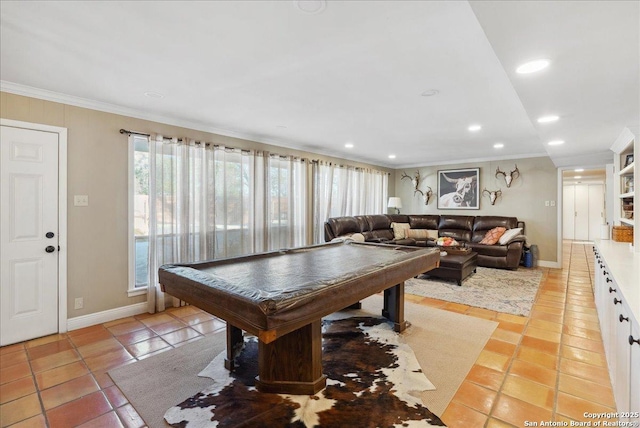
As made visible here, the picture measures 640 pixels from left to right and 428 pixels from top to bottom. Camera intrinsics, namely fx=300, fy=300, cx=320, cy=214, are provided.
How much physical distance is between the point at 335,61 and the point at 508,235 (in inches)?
207

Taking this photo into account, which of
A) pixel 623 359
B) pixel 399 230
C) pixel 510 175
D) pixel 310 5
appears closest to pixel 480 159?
pixel 510 175

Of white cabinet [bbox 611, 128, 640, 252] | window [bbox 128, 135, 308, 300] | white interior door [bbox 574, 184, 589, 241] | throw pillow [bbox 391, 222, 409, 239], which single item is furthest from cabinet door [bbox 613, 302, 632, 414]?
white interior door [bbox 574, 184, 589, 241]

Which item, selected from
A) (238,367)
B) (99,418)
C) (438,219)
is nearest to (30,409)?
(99,418)

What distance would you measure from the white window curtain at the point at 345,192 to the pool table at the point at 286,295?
116 inches

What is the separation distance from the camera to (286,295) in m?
1.53

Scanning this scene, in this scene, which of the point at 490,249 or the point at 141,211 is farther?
the point at 490,249

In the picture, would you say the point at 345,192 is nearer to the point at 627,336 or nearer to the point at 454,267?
the point at 454,267

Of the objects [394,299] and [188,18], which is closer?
[188,18]

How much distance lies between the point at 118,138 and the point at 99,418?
2.84m

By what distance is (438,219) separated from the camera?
24.1 ft

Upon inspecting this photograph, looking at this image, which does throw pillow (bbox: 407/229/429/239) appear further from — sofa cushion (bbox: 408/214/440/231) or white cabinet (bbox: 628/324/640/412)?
white cabinet (bbox: 628/324/640/412)

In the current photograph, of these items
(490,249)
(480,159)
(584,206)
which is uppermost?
(480,159)

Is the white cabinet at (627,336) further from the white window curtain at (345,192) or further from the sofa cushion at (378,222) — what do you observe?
the sofa cushion at (378,222)

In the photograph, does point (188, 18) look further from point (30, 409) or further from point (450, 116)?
point (450, 116)
